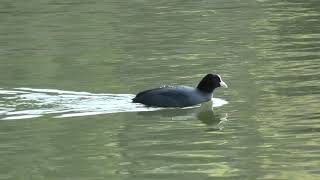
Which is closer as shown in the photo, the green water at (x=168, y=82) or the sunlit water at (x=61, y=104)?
the green water at (x=168, y=82)

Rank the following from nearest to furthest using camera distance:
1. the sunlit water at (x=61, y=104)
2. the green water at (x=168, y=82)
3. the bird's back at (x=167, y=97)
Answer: the green water at (x=168, y=82), the sunlit water at (x=61, y=104), the bird's back at (x=167, y=97)

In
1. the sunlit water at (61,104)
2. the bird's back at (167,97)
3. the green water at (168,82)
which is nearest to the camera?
the green water at (168,82)

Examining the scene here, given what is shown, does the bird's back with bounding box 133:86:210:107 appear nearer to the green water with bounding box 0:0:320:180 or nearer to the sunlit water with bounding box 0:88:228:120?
the sunlit water with bounding box 0:88:228:120

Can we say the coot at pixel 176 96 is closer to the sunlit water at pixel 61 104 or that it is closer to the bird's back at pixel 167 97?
the bird's back at pixel 167 97

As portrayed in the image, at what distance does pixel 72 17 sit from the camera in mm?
33062

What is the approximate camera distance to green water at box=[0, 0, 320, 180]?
41.4 ft

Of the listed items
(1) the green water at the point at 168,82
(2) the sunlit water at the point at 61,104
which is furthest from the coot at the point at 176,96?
(1) the green water at the point at 168,82

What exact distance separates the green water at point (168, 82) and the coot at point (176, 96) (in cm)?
24

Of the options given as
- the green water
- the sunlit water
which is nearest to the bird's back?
the sunlit water

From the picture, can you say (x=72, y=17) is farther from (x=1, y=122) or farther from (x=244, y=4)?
(x=1, y=122)

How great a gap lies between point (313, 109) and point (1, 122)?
498 cm

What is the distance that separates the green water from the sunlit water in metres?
0.11

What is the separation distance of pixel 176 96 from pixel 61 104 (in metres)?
1.98

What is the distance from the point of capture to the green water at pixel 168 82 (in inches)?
497
